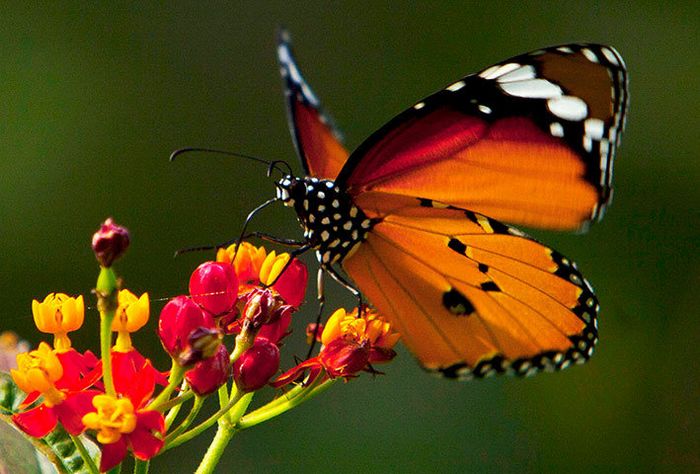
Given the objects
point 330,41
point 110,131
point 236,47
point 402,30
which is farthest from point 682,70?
point 110,131

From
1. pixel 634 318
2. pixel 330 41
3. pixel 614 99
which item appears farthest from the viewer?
pixel 330 41

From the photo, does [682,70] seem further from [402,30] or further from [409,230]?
[409,230]

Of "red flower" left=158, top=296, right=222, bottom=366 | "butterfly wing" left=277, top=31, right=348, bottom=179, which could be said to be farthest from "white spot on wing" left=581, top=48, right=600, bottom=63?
"red flower" left=158, top=296, right=222, bottom=366

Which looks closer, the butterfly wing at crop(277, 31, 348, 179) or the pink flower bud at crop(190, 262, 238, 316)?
the pink flower bud at crop(190, 262, 238, 316)

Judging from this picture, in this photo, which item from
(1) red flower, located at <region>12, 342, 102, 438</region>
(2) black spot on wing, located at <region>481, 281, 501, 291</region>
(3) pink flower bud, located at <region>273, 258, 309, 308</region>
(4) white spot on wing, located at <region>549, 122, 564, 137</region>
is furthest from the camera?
(2) black spot on wing, located at <region>481, 281, 501, 291</region>

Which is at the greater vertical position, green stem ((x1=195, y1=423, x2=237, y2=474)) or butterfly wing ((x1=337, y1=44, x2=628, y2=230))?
butterfly wing ((x1=337, y1=44, x2=628, y2=230))

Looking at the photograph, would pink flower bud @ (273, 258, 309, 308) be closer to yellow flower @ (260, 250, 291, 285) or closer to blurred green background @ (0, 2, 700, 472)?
yellow flower @ (260, 250, 291, 285)

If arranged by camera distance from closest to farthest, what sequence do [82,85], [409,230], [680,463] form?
[409,230] < [680,463] < [82,85]

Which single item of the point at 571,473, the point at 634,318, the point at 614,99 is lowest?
the point at 571,473

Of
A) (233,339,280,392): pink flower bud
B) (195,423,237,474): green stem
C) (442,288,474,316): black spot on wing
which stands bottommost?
(442,288,474,316): black spot on wing
